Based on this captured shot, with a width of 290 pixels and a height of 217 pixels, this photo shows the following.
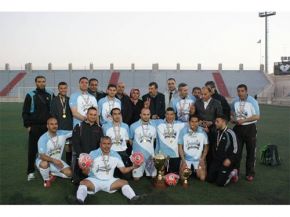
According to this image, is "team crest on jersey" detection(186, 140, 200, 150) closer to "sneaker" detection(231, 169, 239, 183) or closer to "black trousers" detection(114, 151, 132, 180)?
"sneaker" detection(231, 169, 239, 183)

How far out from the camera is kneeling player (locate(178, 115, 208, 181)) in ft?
19.6

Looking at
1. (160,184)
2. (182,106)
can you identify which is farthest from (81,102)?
(160,184)

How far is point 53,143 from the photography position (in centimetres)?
584

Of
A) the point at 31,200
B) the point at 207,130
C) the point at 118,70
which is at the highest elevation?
the point at 118,70

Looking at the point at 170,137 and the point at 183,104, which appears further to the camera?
the point at 183,104

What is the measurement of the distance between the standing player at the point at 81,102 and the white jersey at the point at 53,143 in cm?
27

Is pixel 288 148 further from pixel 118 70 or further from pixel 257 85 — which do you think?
pixel 118 70

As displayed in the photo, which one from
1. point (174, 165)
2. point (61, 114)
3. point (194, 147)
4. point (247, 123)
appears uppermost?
point (61, 114)

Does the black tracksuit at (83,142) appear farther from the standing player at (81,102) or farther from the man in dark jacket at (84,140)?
the standing player at (81,102)

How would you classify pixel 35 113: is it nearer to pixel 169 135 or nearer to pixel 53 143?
pixel 53 143

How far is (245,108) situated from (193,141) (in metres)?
1.14

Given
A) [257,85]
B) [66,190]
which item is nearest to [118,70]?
[257,85]

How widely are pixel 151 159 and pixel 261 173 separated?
2175 mm

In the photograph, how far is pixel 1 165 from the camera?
705 cm
